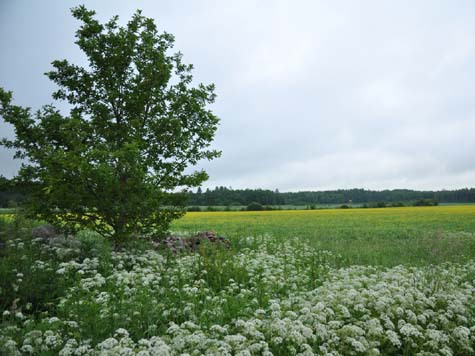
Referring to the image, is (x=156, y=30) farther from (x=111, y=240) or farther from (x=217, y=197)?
(x=217, y=197)

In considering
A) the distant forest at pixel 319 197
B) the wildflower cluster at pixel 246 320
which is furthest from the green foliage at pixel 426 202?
the wildflower cluster at pixel 246 320

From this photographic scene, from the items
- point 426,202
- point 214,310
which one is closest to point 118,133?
point 214,310

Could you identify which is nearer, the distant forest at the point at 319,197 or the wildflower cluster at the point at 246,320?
the wildflower cluster at the point at 246,320

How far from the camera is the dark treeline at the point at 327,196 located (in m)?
69.6

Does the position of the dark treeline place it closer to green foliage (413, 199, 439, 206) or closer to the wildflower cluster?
green foliage (413, 199, 439, 206)

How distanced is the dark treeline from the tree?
55.5 metres

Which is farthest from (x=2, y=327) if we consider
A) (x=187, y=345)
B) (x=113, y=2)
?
(x=113, y=2)

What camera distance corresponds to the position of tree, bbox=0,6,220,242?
9352mm

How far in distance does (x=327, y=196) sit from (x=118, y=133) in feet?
253

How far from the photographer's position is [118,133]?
10.5 metres

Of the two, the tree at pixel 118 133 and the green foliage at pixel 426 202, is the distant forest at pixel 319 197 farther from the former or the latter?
the tree at pixel 118 133

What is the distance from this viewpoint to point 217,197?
221 feet

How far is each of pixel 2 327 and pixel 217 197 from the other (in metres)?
62.6

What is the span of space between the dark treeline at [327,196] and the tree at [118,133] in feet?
182
